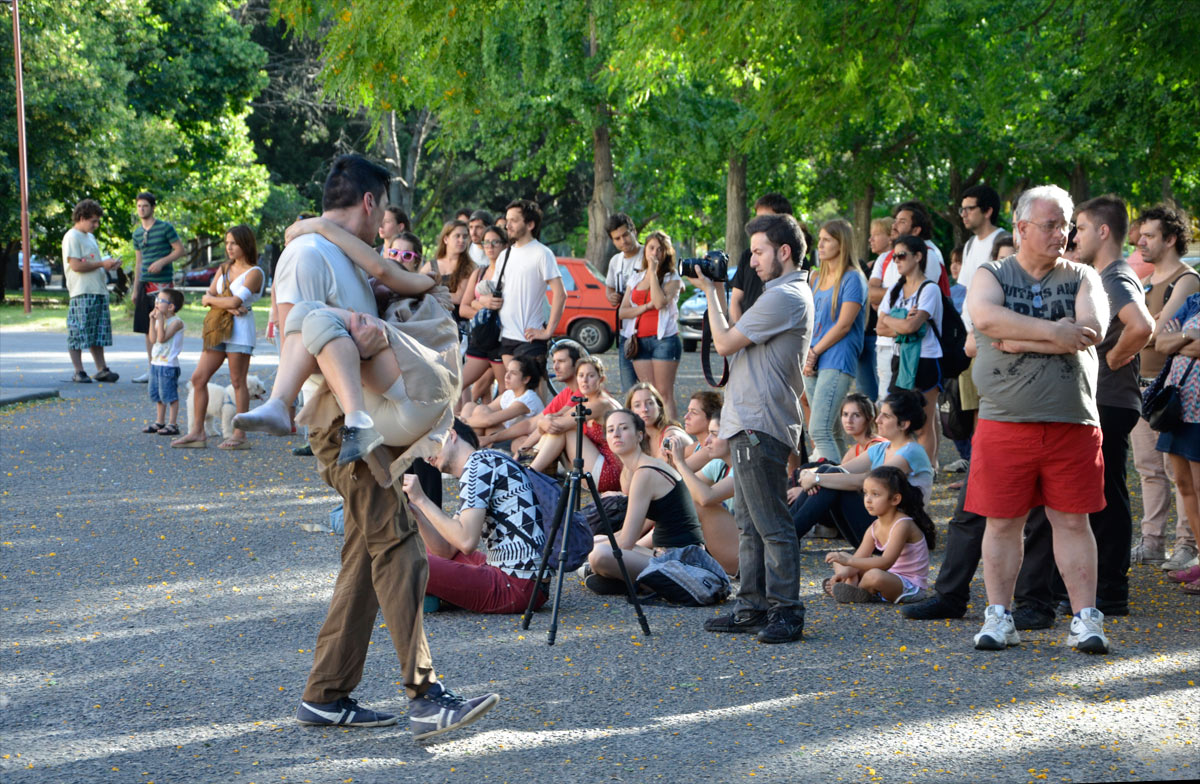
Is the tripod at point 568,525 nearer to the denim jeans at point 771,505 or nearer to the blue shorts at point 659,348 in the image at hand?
the denim jeans at point 771,505

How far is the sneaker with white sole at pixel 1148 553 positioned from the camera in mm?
7262

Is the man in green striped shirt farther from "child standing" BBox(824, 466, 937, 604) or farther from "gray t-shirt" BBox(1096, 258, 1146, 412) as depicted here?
"gray t-shirt" BBox(1096, 258, 1146, 412)

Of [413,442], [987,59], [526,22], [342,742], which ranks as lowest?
[342,742]

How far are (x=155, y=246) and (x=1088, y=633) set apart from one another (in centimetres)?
1158

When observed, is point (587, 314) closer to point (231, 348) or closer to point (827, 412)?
point (231, 348)

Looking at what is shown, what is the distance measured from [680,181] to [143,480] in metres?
31.7

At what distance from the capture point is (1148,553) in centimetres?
730

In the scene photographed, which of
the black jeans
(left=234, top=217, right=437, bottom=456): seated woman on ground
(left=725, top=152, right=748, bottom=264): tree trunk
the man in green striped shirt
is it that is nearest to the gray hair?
the black jeans

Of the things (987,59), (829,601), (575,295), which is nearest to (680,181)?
(575,295)

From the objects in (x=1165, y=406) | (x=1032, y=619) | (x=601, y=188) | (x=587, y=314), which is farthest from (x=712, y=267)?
(x=601, y=188)

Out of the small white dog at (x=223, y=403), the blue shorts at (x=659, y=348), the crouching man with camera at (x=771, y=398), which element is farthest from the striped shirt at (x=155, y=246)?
the crouching man with camera at (x=771, y=398)

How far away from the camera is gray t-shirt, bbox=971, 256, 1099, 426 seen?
212 inches

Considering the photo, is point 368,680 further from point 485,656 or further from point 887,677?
point 887,677

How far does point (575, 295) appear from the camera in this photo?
22344 millimetres
